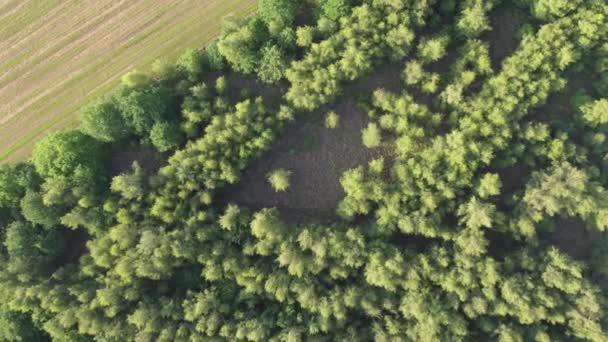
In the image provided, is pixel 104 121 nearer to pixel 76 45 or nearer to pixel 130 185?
pixel 130 185

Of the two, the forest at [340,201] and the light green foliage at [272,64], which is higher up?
the light green foliage at [272,64]

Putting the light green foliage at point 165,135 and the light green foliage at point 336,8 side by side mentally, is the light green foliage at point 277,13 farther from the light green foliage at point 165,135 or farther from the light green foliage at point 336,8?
the light green foliage at point 165,135

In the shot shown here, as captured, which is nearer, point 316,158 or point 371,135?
point 371,135

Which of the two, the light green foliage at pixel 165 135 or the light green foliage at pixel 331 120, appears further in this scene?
the light green foliage at pixel 331 120

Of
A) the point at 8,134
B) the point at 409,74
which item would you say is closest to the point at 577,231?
the point at 409,74

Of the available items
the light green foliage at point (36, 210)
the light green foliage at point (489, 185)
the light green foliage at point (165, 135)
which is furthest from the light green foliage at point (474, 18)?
the light green foliage at point (36, 210)

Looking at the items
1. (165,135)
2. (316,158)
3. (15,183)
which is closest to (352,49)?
(316,158)

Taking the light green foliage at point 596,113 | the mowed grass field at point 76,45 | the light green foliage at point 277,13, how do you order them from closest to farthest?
the light green foliage at point 596,113
the light green foliage at point 277,13
the mowed grass field at point 76,45
